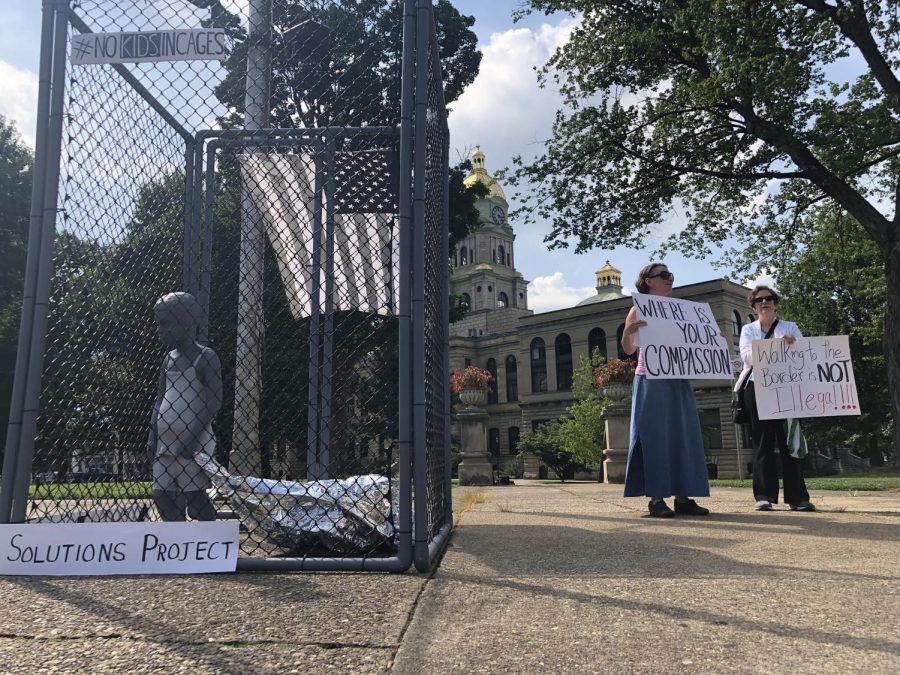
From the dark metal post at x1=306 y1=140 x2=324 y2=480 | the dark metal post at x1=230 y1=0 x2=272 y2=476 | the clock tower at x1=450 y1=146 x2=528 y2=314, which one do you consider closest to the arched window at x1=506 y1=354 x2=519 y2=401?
the clock tower at x1=450 y1=146 x2=528 y2=314

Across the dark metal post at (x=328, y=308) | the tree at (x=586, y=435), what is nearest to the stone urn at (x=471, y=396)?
the dark metal post at (x=328, y=308)

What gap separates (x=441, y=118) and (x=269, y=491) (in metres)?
2.54

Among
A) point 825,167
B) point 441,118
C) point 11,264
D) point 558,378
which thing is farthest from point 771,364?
point 558,378

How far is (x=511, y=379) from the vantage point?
212 ft

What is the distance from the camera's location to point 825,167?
12.4 metres

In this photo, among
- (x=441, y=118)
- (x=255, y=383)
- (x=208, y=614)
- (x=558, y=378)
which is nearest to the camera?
(x=208, y=614)

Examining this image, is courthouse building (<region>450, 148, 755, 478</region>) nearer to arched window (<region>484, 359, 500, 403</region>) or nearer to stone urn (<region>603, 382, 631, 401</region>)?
arched window (<region>484, 359, 500, 403</region>)

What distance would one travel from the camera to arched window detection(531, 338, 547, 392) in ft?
190

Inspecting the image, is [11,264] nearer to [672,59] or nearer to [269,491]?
[672,59]

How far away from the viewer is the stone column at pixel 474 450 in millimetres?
14062

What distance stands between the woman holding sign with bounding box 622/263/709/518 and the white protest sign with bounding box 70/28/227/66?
304 cm

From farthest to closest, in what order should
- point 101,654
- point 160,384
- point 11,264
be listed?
1. point 11,264
2. point 160,384
3. point 101,654

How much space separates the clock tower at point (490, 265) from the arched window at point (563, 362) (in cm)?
3200

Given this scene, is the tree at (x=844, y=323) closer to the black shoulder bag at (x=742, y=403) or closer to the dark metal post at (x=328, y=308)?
the black shoulder bag at (x=742, y=403)
